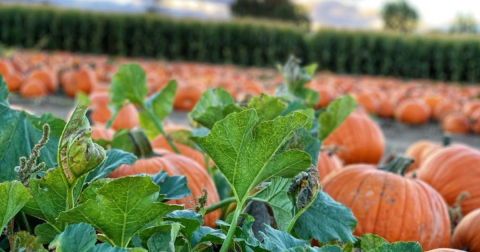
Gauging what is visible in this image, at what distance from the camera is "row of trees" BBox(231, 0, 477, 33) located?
5162 cm

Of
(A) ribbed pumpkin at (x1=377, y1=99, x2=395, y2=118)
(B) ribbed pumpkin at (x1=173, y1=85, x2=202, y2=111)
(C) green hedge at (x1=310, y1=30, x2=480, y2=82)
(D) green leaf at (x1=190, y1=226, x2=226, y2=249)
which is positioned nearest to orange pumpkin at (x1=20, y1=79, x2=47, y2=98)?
(B) ribbed pumpkin at (x1=173, y1=85, x2=202, y2=111)

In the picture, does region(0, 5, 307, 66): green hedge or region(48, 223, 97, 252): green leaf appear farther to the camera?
region(0, 5, 307, 66): green hedge

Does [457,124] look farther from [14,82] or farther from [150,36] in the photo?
[150,36]

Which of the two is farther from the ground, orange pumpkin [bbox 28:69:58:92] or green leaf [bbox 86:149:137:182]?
green leaf [bbox 86:149:137:182]

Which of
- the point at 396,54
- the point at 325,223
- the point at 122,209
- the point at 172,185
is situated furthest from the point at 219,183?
the point at 396,54

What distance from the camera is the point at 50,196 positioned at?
1112mm

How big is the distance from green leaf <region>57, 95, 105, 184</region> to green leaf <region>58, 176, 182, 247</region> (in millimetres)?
52

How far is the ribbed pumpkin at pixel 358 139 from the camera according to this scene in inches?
165

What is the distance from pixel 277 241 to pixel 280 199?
23 cm

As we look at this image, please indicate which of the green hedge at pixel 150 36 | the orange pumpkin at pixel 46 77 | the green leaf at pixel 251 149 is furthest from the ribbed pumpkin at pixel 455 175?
the green hedge at pixel 150 36

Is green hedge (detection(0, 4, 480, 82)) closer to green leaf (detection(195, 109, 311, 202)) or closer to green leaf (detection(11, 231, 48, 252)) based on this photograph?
green leaf (detection(195, 109, 311, 202))

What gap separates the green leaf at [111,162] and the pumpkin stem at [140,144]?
0.70 meters

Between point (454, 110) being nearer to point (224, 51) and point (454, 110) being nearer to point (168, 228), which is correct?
point (168, 228)

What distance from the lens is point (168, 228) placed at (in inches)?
40.8
